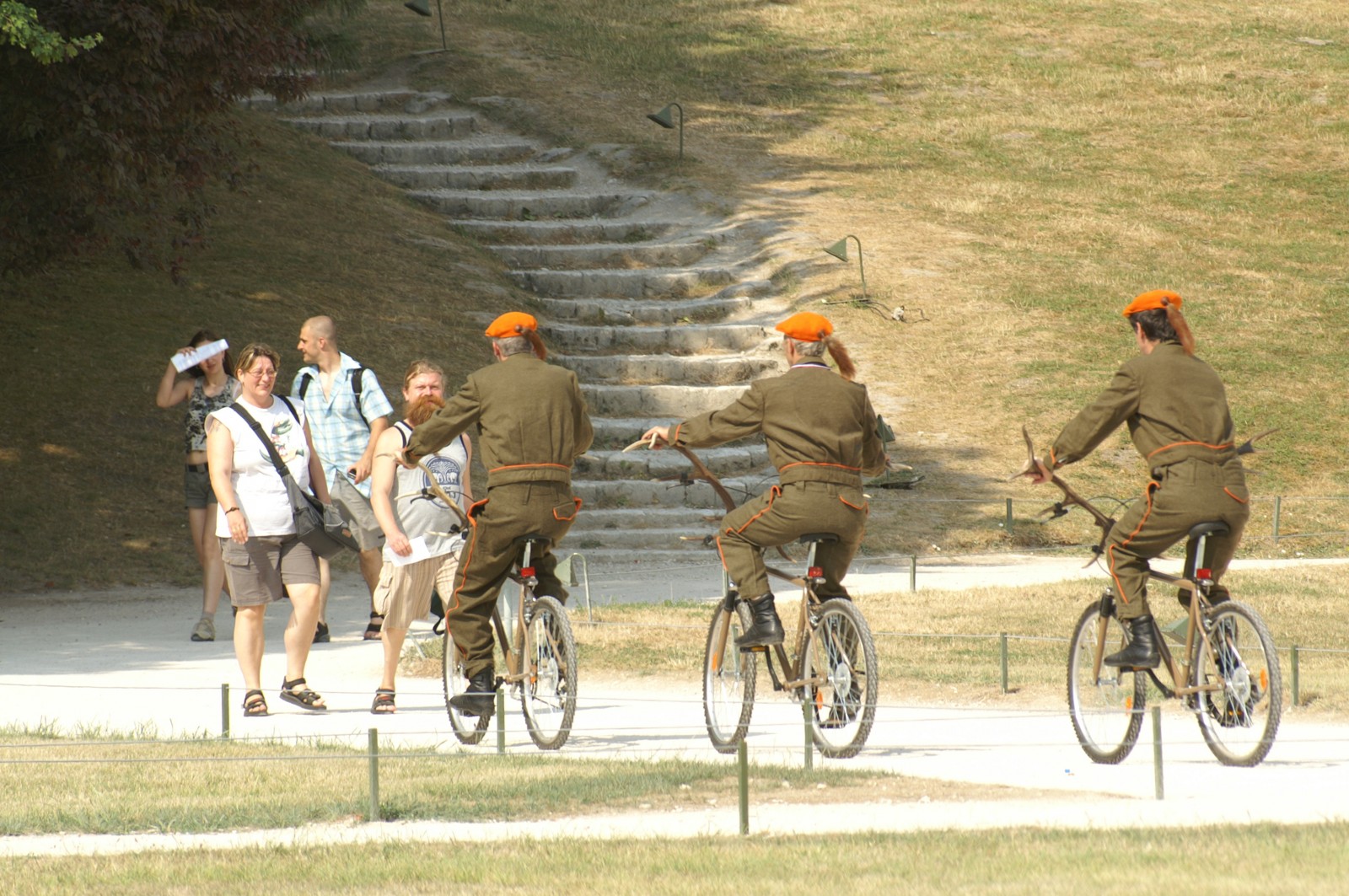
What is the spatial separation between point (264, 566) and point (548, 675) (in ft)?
6.52

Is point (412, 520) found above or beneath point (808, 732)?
above

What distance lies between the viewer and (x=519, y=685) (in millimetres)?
7992

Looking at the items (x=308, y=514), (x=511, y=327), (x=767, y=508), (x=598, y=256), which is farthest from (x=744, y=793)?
(x=598, y=256)

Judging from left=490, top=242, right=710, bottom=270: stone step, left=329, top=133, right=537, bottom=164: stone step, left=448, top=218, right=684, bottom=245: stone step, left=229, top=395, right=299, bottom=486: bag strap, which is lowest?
left=229, top=395, right=299, bottom=486: bag strap

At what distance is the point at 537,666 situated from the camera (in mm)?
7809

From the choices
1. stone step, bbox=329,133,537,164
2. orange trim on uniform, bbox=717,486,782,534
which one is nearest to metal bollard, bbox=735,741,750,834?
orange trim on uniform, bbox=717,486,782,534

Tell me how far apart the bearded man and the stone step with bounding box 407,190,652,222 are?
15.8 meters

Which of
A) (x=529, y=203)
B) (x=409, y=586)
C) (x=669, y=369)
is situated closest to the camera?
(x=409, y=586)

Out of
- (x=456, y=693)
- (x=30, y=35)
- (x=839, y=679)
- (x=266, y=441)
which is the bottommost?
(x=456, y=693)

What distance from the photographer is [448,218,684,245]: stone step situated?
78.1 ft

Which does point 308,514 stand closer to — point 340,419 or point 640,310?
point 340,419

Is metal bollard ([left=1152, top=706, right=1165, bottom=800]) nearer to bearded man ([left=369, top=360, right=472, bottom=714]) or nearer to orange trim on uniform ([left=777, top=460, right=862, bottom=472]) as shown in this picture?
orange trim on uniform ([left=777, top=460, right=862, bottom=472])

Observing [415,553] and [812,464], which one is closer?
[812,464]

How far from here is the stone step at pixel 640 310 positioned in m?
21.4
